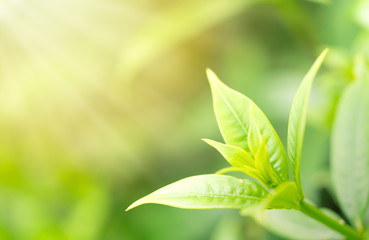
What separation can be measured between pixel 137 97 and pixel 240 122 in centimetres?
124

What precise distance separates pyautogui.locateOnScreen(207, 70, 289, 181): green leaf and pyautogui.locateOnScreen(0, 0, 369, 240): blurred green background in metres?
0.30

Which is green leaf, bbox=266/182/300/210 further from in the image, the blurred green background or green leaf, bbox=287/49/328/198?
the blurred green background

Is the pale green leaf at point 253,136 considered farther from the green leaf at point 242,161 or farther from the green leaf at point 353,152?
the green leaf at point 353,152

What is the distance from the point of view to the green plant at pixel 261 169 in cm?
28

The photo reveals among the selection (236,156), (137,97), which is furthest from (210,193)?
(137,97)

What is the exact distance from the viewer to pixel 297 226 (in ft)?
1.33

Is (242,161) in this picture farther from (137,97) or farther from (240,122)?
(137,97)

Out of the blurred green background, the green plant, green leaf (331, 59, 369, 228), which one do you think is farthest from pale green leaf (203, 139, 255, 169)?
the blurred green background

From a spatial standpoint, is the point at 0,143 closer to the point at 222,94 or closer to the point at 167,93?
the point at 167,93

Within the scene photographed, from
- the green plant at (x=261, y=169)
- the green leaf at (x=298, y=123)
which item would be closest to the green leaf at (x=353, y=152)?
the green plant at (x=261, y=169)

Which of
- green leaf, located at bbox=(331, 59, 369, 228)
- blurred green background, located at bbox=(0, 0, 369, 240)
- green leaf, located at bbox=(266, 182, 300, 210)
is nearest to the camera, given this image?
green leaf, located at bbox=(266, 182, 300, 210)

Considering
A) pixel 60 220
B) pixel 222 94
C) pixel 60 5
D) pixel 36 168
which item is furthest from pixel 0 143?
pixel 222 94

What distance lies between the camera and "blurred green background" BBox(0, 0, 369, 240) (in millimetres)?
855

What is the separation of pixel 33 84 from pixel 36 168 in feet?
0.90
